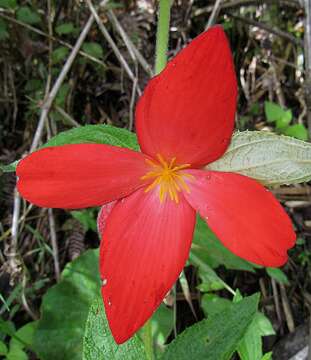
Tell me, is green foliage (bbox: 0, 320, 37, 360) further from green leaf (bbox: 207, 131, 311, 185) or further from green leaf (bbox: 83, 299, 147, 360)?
green leaf (bbox: 207, 131, 311, 185)

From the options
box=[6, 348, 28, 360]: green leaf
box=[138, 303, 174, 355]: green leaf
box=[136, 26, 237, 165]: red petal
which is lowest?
box=[6, 348, 28, 360]: green leaf

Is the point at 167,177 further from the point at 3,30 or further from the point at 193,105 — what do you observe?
the point at 3,30

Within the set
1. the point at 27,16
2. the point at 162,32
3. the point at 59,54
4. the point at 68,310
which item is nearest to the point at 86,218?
the point at 68,310

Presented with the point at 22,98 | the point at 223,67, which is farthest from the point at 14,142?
the point at 223,67

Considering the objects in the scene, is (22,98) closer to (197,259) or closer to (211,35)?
(197,259)

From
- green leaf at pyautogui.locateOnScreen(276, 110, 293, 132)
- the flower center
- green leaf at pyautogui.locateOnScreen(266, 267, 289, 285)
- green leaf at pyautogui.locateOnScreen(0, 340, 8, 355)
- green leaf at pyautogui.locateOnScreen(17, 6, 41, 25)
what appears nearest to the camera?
the flower center

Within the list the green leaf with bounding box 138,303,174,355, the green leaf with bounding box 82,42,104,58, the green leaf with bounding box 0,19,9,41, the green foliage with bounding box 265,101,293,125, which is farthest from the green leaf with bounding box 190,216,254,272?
the green leaf with bounding box 0,19,9,41
